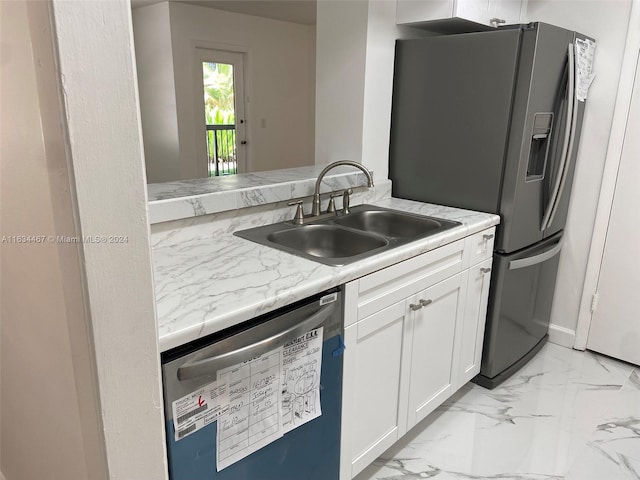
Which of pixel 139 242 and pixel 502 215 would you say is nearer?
pixel 139 242

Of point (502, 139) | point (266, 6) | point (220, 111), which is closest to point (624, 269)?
point (502, 139)

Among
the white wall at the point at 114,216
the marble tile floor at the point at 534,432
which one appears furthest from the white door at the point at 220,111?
the white wall at the point at 114,216

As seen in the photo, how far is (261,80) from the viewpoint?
19.6ft

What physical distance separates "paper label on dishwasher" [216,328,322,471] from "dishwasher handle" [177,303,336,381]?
39 mm

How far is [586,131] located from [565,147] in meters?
0.45

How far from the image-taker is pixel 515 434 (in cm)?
206

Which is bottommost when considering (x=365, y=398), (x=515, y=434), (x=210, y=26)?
(x=515, y=434)

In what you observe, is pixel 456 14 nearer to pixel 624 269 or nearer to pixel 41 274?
pixel 624 269

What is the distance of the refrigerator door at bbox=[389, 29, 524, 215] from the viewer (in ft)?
6.72

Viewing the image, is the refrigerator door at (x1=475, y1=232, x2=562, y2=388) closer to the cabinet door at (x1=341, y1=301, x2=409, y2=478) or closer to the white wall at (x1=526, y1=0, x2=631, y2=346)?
the white wall at (x1=526, y1=0, x2=631, y2=346)

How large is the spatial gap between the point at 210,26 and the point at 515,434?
5.01 meters

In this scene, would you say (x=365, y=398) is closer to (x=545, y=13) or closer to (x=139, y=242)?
(x=139, y=242)

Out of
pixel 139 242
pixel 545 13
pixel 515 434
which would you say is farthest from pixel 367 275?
pixel 545 13

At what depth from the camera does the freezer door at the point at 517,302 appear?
2221 mm
